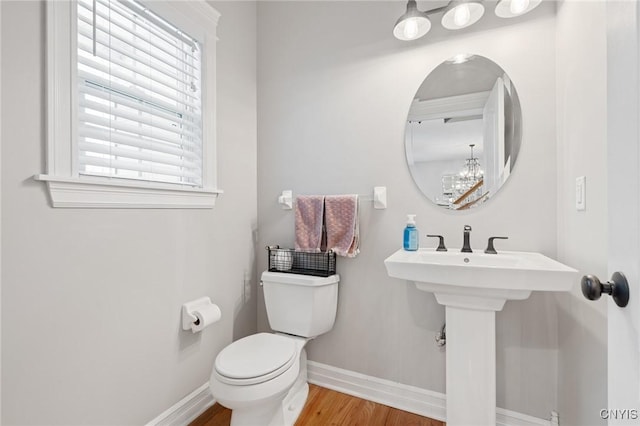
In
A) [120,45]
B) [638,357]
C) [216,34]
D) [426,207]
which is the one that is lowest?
[638,357]

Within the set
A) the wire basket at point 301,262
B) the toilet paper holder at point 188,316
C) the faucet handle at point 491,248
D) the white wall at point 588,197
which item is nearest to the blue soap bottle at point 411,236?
the faucet handle at point 491,248

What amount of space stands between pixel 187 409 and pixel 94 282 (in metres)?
0.86

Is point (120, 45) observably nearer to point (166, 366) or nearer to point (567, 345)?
point (166, 366)

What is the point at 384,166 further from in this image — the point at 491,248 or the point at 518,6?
the point at 518,6

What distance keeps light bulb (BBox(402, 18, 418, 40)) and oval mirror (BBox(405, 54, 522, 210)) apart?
0.72 feet

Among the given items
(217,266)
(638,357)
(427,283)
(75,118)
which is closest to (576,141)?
(427,283)

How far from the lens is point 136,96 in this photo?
1354 millimetres

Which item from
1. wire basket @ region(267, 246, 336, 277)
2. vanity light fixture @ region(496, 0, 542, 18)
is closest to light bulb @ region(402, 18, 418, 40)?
vanity light fixture @ region(496, 0, 542, 18)

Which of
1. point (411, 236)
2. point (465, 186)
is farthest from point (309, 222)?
point (465, 186)

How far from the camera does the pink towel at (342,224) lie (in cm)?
172

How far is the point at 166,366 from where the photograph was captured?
146 centimetres

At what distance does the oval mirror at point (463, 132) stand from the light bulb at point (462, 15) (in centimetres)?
17

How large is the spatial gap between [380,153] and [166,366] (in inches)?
62.8

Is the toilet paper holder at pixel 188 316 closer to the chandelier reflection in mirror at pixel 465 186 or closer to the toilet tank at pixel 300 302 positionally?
the toilet tank at pixel 300 302
